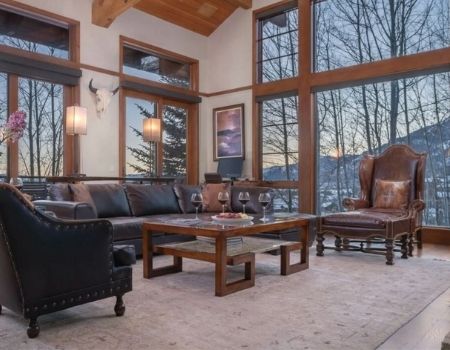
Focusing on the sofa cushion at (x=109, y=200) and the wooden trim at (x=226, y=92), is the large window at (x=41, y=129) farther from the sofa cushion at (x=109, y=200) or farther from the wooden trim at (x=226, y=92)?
the wooden trim at (x=226, y=92)

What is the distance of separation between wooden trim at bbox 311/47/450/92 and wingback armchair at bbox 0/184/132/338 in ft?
16.1

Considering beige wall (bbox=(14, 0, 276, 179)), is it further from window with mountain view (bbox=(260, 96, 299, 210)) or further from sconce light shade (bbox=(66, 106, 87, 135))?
sconce light shade (bbox=(66, 106, 87, 135))

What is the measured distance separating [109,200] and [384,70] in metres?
4.18

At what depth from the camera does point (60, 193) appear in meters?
4.29

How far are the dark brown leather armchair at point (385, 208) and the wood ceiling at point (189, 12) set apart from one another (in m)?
3.95

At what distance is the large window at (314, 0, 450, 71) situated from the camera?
5715 mm

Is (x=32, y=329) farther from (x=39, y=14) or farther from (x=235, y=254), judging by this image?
(x=39, y=14)

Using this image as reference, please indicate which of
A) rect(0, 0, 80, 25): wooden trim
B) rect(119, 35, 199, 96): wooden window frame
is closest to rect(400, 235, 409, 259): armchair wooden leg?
rect(119, 35, 199, 96): wooden window frame

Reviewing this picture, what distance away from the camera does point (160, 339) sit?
2.20m

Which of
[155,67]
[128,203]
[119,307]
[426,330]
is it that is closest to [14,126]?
[119,307]

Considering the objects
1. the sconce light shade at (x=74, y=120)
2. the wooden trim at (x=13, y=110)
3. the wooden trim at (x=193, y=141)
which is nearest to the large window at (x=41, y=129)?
the wooden trim at (x=13, y=110)

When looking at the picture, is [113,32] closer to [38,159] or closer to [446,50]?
[38,159]

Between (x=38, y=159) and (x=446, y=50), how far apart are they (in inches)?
224

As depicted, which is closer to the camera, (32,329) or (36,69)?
(32,329)
